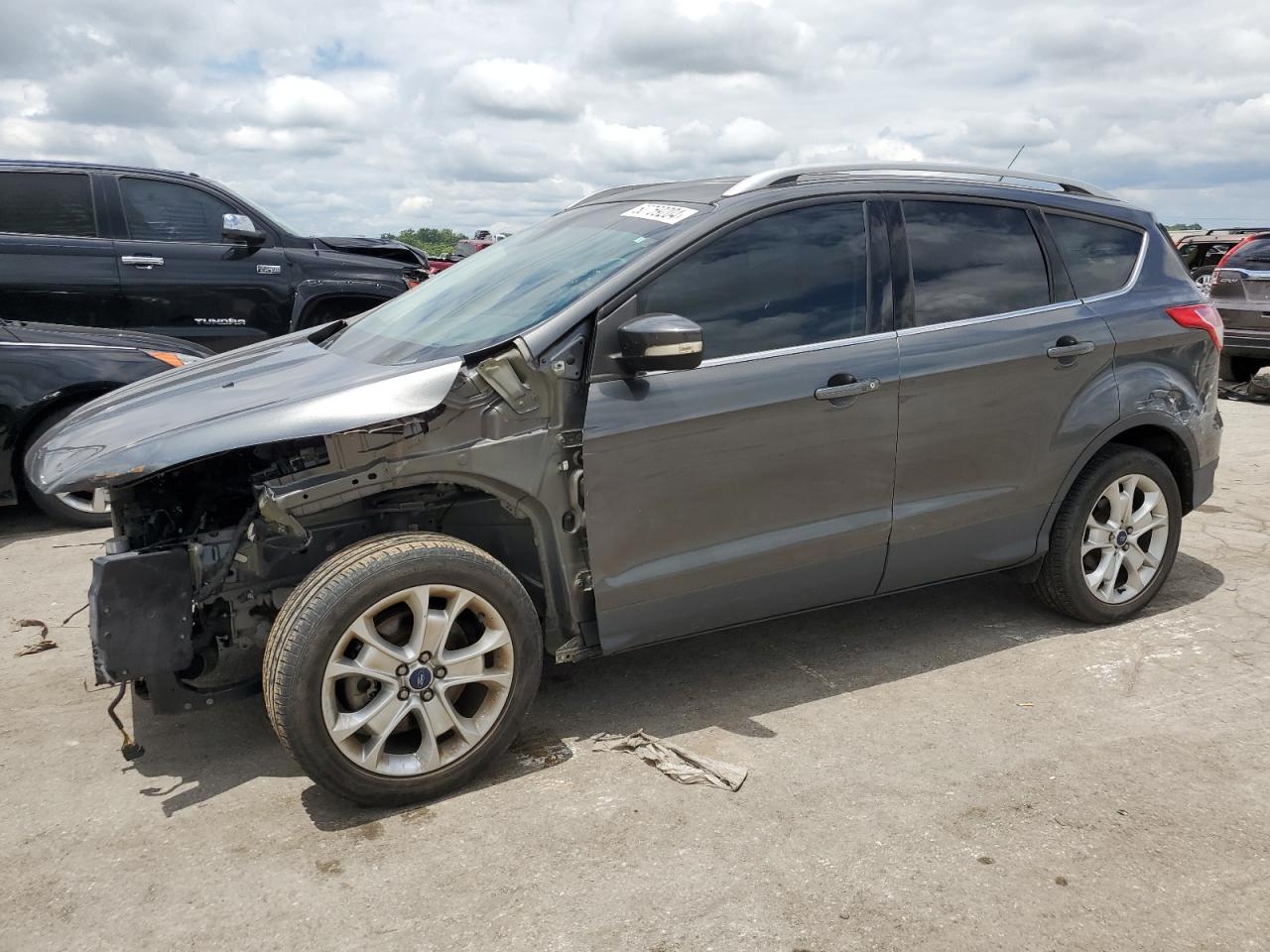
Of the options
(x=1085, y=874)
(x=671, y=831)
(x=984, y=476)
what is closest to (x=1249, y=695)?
(x=984, y=476)

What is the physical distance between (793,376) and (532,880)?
1769 mm

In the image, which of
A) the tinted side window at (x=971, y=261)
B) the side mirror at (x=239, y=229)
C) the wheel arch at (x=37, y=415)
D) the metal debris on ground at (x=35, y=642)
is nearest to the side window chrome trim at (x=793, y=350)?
the tinted side window at (x=971, y=261)

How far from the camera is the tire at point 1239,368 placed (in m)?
11.5

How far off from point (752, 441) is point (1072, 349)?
1.48m

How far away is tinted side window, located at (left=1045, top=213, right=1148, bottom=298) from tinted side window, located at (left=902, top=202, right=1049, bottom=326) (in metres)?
0.16

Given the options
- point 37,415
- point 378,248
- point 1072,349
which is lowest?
point 37,415

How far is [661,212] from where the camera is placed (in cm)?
376

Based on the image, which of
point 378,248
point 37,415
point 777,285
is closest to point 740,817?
point 777,285

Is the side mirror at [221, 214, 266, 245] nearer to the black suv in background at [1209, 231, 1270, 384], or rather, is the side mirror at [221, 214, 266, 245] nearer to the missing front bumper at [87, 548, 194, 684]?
the missing front bumper at [87, 548, 194, 684]

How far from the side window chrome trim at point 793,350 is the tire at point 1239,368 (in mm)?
9418

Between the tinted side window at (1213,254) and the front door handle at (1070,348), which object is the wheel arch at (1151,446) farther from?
the tinted side window at (1213,254)

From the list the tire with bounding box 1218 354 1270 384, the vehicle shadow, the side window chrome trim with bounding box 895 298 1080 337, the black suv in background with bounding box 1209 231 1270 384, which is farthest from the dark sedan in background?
the tire with bounding box 1218 354 1270 384

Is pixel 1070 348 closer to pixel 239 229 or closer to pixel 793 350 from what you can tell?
pixel 793 350

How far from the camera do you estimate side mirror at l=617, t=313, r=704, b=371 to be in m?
3.15
